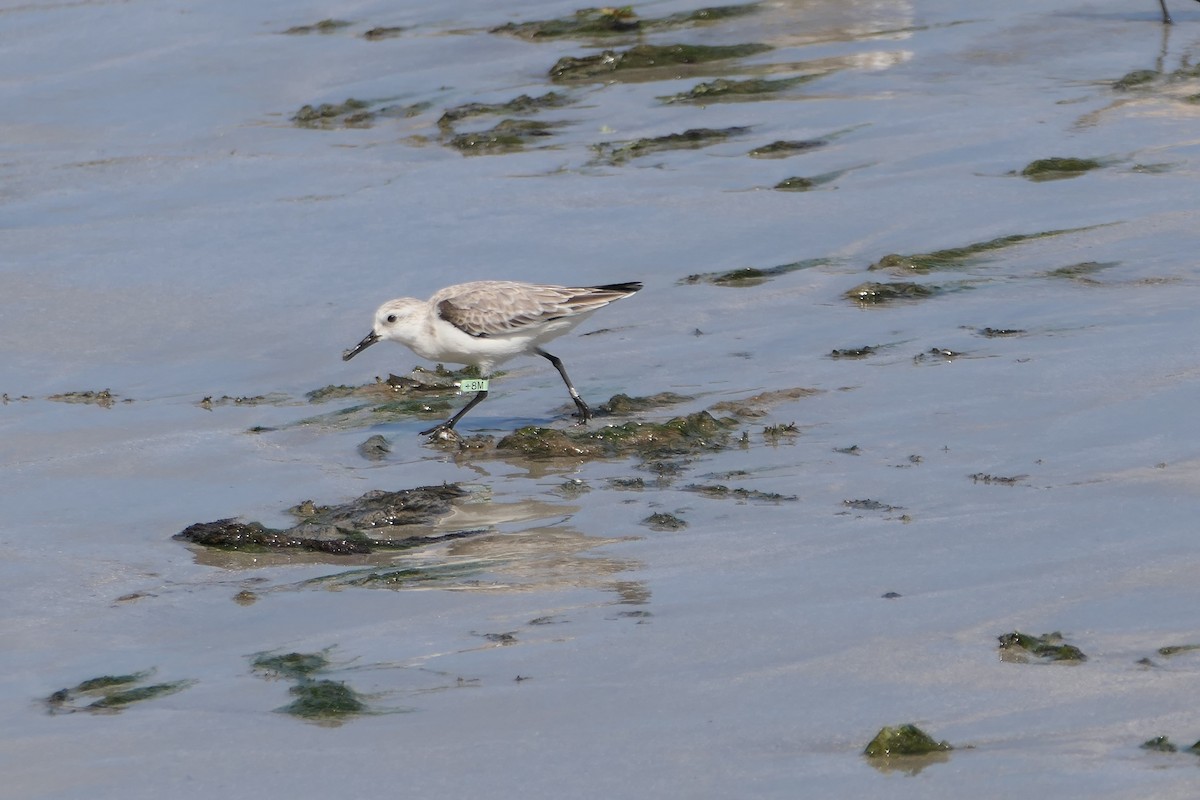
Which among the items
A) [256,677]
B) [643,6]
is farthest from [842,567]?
[643,6]

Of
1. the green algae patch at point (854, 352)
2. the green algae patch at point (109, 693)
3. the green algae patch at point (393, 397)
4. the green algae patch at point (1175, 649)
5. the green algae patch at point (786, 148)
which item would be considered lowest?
the green algae patch at point (393, 397)

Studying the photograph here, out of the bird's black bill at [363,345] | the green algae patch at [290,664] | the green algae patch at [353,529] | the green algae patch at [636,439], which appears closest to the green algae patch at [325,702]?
the green algae patch at [290,664]

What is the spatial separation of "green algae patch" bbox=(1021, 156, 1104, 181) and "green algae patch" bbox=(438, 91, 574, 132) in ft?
13.8

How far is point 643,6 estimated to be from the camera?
1596 centimetres

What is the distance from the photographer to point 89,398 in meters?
8.30

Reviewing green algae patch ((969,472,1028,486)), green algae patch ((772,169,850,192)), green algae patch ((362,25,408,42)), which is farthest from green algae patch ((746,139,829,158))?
green algae patch ((362,25,408,42))

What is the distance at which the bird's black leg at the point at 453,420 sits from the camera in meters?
7.75

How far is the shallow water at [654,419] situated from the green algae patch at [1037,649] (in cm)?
6

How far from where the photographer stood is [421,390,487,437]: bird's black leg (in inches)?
305

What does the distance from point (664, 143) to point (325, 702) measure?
24.9ft

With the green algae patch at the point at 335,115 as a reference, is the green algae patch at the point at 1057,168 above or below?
below

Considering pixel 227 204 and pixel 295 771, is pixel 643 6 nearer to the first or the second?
pixel 227 204

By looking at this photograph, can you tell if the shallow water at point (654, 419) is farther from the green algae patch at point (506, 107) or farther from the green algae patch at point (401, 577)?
the green algae patch at point (506, 107)

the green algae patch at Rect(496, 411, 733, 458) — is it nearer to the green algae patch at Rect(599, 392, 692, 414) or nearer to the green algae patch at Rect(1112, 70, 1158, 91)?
the green algae patch at Rect(599, 392, 692, 414)
